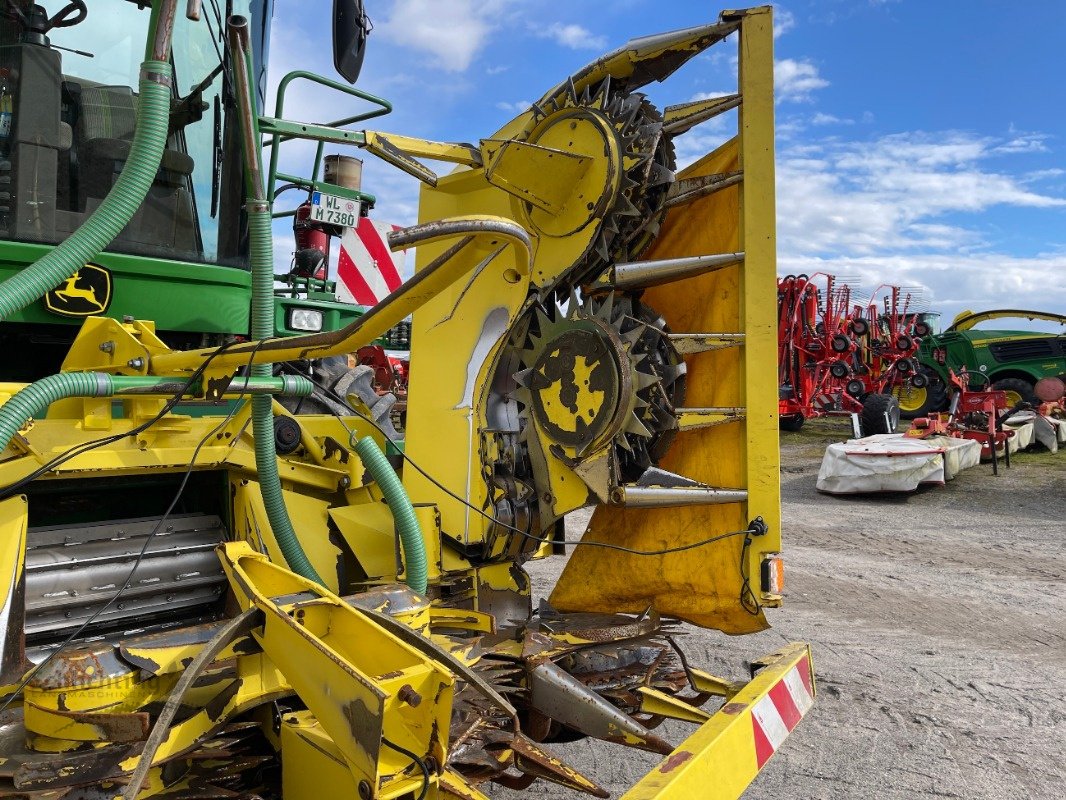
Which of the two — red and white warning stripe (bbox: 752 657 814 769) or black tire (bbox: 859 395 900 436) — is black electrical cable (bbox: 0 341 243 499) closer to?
red and white warning stripe (bbox: 752 657 814 769)

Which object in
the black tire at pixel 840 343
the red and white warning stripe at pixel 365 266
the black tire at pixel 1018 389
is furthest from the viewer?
the black tire at pixel 1018 389

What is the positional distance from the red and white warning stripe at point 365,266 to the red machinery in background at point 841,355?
9.32 metres

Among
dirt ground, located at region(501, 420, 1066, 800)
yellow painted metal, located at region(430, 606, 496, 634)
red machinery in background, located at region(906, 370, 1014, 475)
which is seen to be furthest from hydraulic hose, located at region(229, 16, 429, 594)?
red machinery in background, located at region(906, 370, 1014, 475)

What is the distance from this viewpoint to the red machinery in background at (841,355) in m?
13.8

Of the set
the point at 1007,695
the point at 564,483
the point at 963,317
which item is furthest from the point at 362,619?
the point at 963,317

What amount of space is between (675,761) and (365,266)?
4595 millimetres

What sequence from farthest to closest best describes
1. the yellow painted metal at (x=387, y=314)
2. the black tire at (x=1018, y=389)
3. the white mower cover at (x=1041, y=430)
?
the black tire at (x=1018, y=389)
the white mower cover at (x=1041, y=430)
the yellow painted metal at (x=387, y=314)

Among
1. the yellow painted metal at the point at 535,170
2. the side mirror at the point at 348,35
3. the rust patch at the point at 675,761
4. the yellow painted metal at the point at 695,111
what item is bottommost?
the rust patch at the point at 675,761

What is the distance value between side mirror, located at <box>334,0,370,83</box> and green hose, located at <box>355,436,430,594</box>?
4.17ft

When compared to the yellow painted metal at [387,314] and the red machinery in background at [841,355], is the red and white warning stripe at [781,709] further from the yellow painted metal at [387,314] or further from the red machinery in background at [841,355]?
the red machinery in background at [841,355]

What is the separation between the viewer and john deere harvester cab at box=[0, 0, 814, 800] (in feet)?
6.53

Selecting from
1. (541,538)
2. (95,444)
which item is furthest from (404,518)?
(95,444)

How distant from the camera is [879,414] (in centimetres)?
1290

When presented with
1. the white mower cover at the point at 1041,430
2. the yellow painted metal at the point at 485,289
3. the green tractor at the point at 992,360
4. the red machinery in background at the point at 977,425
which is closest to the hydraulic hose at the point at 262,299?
the yellow painted metal at the point at 485,289
